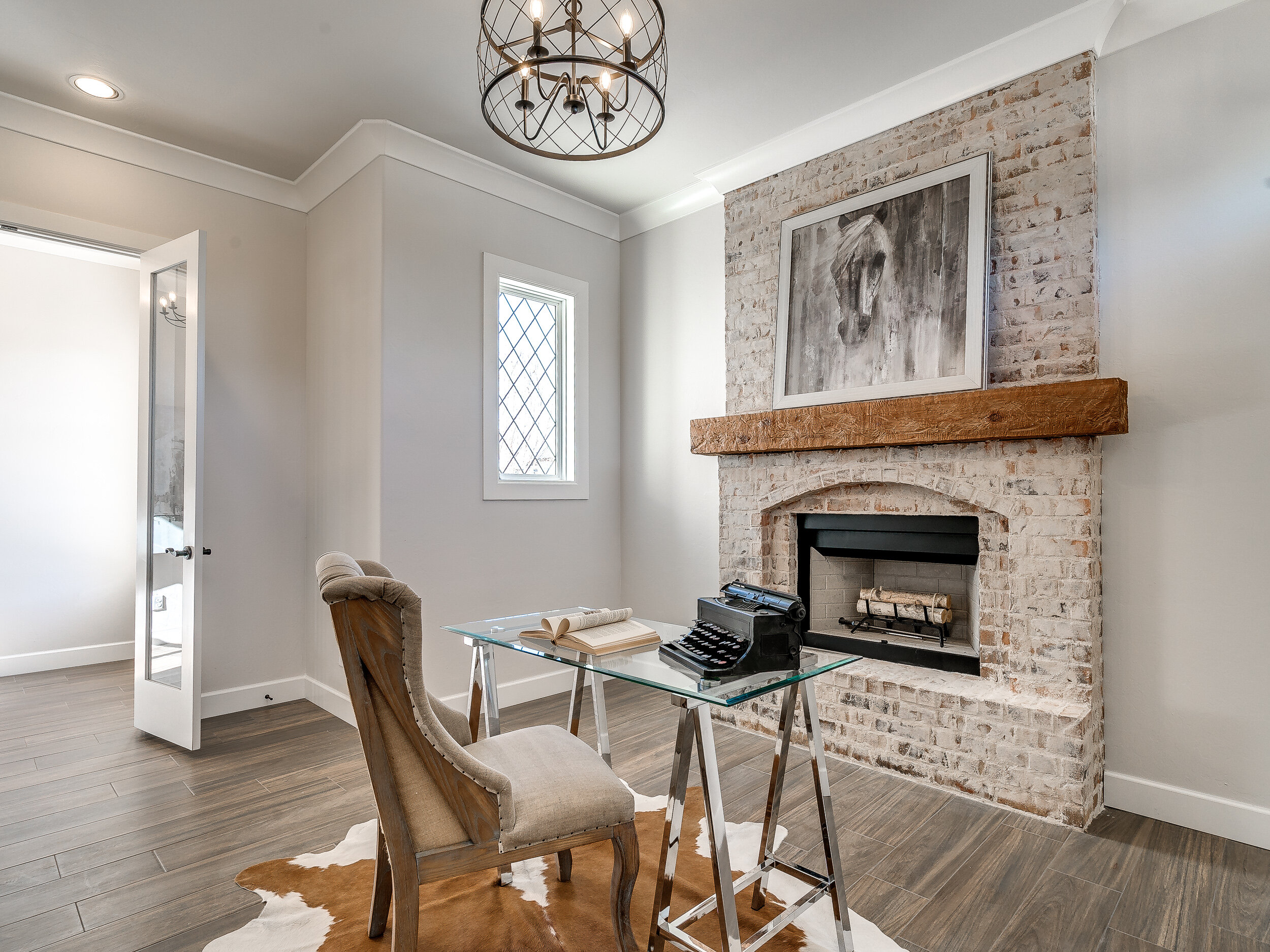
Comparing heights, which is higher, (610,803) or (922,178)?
(922,178)

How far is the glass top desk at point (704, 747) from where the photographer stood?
4.60 ft

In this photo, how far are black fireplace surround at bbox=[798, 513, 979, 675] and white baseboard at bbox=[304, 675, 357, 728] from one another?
91.7 inches

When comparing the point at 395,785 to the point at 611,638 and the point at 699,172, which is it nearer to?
the point at 611,638

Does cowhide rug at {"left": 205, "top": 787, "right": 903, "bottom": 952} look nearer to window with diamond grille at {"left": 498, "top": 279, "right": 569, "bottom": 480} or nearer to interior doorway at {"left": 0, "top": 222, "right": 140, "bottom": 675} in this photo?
window with diamond grille at {"left": 498, "top": 279, "right": 569, "bottom": 480}

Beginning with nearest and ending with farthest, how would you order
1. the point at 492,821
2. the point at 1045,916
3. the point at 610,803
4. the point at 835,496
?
the point at 492,821 < the point at 610,803 < the point at 1045,916 < the point at 835,496

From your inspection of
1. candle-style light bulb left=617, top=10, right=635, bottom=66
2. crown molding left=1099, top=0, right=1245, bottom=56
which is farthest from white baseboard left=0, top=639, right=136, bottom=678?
crown molding left=1099, top=0, right=1245, bottom=56

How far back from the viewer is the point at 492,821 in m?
1.40

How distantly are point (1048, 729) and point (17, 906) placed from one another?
10.7ft

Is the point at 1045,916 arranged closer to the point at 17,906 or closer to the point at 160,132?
the point at 17,906

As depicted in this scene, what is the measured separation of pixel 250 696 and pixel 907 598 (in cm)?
348

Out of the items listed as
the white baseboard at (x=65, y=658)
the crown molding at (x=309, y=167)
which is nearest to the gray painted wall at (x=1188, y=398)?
the crown molding at (x=309, y=167)

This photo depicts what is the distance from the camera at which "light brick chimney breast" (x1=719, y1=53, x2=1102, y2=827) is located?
251 cm

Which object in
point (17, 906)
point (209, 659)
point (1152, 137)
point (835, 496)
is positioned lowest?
point (17, 906)

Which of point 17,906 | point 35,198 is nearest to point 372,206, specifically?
point 35,198
